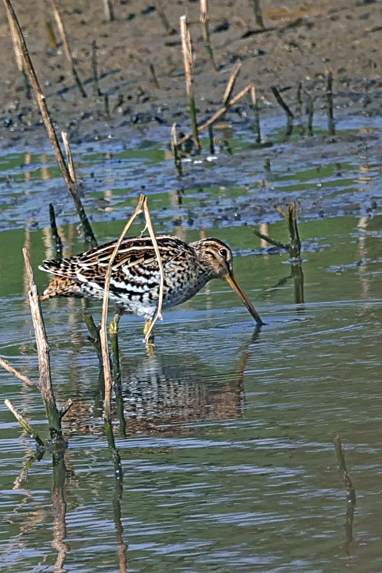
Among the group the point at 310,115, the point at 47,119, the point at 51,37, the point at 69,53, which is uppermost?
the point at 51,37

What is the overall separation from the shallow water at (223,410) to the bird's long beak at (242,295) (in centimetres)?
7

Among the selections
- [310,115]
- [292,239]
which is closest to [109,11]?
[310,115]

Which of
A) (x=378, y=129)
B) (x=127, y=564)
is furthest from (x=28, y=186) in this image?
(x=127, y=564)

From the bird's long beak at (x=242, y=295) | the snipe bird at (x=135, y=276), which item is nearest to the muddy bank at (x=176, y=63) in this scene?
the bird's long beak at (x=242, y=295)

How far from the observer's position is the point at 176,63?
51.1 feet

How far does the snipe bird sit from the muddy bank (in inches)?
243

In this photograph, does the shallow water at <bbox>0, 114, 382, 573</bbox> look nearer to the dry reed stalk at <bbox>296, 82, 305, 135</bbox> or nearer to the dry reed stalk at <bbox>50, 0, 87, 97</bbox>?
the dry reed stalk at <bbox>296, 82, 305, 135</bbox>

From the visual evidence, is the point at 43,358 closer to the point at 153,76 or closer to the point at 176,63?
the point at 153,76

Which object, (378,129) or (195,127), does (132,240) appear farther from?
(378,129)

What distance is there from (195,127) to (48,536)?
8.53 meters

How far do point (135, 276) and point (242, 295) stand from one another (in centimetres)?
77

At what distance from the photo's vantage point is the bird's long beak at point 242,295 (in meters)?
7.61

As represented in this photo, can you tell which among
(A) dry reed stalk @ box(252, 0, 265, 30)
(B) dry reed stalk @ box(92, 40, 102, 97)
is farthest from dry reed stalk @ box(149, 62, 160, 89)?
(A) dry reed stalk @ box(252, 0, 265, 30)

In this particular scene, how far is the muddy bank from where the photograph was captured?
48.0 feet
